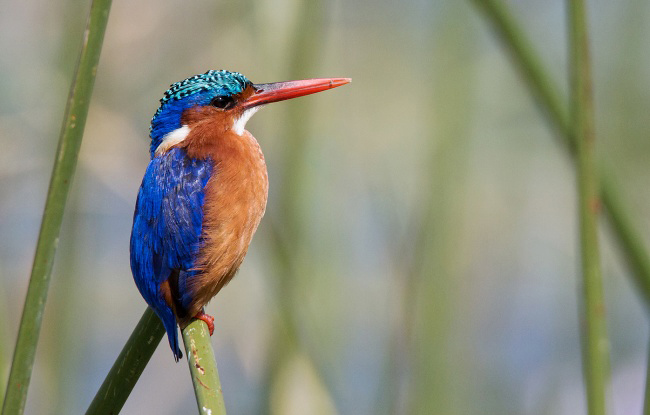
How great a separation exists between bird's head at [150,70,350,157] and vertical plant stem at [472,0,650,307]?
0.63 m

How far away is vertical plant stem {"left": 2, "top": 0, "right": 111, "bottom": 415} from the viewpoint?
2.83ft

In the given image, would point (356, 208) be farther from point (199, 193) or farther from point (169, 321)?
point (169, 321)

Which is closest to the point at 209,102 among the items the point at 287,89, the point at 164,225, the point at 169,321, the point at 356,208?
the point at 287,89

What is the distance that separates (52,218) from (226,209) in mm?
619

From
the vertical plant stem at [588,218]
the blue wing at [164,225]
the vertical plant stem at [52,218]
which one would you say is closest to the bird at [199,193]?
the blue wing at [164,225]

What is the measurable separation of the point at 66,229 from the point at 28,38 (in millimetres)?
1151

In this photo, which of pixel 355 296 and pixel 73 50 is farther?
pixel 355 296

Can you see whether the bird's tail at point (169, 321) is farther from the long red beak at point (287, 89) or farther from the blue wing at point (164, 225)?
the long red beak at point (287, 89)

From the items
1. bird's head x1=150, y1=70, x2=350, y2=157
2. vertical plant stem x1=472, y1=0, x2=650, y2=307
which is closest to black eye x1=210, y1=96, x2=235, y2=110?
bird's head x1=150, y1=70, x2=350, y2=157

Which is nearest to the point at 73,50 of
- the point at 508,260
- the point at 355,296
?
the point at 355,296

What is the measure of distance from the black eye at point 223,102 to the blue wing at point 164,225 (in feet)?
0.71

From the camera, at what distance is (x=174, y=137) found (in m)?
1.62

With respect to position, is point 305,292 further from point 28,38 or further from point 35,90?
point 28,38

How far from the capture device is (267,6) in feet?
5.84
